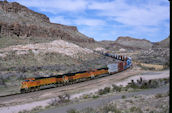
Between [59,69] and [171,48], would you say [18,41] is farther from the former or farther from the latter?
[171,48]

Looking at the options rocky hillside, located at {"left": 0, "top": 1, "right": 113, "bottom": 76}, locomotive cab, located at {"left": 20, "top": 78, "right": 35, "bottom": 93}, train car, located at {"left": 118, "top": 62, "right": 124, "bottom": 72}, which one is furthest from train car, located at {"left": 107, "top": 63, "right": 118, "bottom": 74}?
locomotive cab, located at {"left": 20, "top": 78, "right": 35, "bottom": 93}

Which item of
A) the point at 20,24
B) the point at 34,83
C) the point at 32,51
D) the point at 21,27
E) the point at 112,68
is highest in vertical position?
the point at 20,24

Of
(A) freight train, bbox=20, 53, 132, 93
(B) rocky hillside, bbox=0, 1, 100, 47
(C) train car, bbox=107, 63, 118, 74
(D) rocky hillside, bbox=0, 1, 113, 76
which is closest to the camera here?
(A) freight train, bbox=20, 53, 132, 93

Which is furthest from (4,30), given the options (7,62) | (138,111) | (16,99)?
(138,111)

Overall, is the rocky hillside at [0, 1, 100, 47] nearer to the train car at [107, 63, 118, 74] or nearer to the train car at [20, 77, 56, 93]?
the train car at [107, 63, 118, 74]

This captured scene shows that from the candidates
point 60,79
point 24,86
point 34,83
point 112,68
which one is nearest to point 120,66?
point 112,68

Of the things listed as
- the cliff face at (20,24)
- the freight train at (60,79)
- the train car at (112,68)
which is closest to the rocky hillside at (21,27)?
the cliff face at (20,24)

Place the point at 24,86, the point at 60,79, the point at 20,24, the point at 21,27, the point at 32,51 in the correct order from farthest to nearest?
the point at 20,24
the point at 21,27
the point at 32,51
the point at 60,79
the point at 24,86

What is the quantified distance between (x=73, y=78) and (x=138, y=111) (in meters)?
25.0

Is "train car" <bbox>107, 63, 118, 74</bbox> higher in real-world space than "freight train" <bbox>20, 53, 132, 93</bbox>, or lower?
higher

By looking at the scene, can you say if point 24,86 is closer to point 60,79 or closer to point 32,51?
point 60,79

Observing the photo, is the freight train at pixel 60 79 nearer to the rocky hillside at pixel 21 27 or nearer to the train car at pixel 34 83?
the train car at pixel 34 83

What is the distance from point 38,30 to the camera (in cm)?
8606

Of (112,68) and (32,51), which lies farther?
(32,51)
